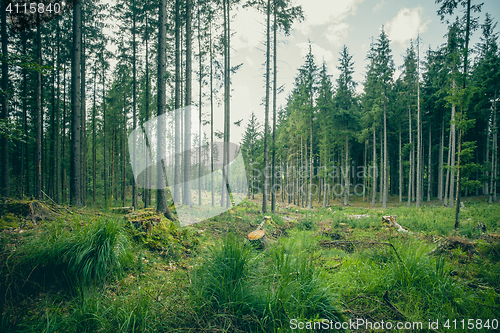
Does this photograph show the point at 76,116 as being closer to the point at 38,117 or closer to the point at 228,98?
the point at 38,117

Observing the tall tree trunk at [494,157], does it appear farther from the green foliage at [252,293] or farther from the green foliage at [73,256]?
the green foliage at [73,256]

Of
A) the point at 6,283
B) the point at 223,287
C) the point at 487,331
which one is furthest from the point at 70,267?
the point at 487,331

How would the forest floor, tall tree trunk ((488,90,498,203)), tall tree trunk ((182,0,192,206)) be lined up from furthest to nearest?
tall tree trunk ((488,90,498,203)), tall tree trunk ((182,0,192,206)), the forest floor

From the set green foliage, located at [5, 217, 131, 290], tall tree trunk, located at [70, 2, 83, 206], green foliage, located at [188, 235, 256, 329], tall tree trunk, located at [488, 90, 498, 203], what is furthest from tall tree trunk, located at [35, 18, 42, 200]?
tall tree trunk, located at [488, 90, 498, 203]

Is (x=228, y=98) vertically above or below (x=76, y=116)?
above

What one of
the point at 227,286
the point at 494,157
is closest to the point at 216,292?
the point at 227,286

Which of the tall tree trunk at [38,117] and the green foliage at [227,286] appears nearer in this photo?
the green foliage at [227,286]

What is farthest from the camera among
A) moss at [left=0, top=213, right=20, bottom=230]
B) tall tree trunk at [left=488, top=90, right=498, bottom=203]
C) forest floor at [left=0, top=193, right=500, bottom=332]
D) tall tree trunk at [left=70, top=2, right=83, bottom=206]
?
tall tree trunk at [left=488, top=90, right=498, bottom=203]

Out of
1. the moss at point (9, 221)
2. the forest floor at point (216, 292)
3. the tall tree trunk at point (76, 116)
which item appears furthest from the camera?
the tall tree trunk at point (76, 116)

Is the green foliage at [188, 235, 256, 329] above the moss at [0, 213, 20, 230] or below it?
below

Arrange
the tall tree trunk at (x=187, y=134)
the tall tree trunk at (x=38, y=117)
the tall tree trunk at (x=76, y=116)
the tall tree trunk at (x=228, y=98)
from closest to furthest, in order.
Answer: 1. the tall tree trunk at (x=76, y=116)
2. the tall tree trunk at (x=38, y=117)
3. the tall tree trunk at (x=187, y=134)
4. the tall tree trunk at (x=228, y=98)

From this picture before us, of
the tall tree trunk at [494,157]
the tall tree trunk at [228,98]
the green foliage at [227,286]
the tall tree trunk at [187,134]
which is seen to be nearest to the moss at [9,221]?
the green foliage at [227,286]

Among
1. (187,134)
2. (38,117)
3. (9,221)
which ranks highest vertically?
(38,117)

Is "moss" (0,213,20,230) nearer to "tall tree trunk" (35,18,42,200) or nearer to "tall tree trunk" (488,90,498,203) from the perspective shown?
"tall tree trunk" (35,18,42,200)
